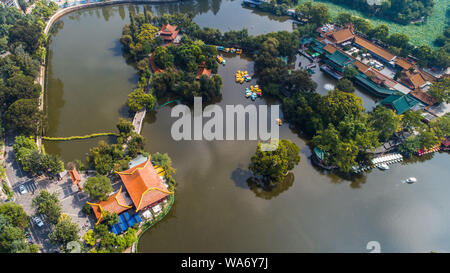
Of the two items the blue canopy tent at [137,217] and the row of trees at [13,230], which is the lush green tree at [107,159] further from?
the row of trees at [13,230]

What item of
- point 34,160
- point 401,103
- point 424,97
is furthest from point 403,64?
point 34,160

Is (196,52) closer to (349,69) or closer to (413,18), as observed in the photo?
(349,69)

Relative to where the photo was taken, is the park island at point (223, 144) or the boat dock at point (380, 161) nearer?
the park island at point (223, 144)

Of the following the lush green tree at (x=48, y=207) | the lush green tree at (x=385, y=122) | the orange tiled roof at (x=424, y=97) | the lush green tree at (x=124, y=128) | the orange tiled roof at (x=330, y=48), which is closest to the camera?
the lush green tree at (x=48, y=207)

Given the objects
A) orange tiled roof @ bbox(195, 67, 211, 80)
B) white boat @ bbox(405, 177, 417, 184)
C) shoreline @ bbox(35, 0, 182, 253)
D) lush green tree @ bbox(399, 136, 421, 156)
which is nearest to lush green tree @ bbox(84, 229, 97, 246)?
shoreline @ bbox(35, 0, 182, 253)

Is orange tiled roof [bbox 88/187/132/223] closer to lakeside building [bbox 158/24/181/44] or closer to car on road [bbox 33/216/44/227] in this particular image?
car on road [bbox 33/216/44/227]

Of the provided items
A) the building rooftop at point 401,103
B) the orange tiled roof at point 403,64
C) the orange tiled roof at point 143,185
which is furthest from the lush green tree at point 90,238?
the orange tiled roof at point 403,64
